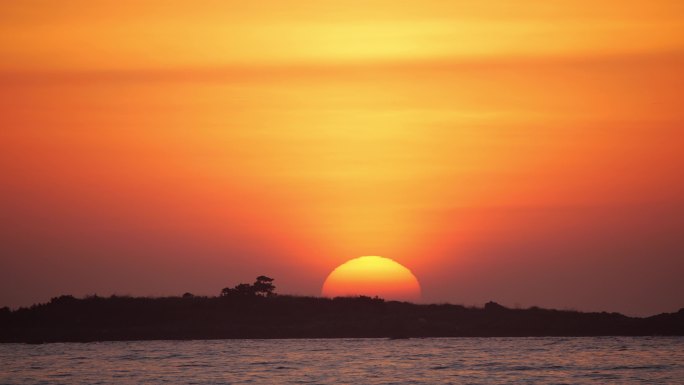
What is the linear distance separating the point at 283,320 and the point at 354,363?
5385 centimetres

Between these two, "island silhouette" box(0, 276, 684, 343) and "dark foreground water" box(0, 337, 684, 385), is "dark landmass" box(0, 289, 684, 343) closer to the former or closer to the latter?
"island silhouette" box(0, 276, 684, 343)

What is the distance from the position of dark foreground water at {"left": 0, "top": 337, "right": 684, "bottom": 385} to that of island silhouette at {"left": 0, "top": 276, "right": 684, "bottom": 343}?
15.6 meters

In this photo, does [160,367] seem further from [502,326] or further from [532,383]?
[502,326]

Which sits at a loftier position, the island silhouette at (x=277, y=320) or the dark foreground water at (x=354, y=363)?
the island silhouette at (x=277, y=320)

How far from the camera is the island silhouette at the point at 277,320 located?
431 feet

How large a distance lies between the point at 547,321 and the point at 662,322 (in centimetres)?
1331

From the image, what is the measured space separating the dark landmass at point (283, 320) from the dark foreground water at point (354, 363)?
15.4 m

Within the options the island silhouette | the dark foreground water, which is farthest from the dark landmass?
the dark foreground water

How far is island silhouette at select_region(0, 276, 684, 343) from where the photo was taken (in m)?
132

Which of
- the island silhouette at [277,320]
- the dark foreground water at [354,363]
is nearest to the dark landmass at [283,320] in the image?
the island silhouette at [277,320]

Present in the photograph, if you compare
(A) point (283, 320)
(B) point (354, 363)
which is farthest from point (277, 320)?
(B) point (354, 363)

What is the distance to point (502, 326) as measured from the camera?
444 ft

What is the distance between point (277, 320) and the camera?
136625mm

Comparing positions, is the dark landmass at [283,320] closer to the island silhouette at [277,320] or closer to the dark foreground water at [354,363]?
the island silhouette at [277,320]
